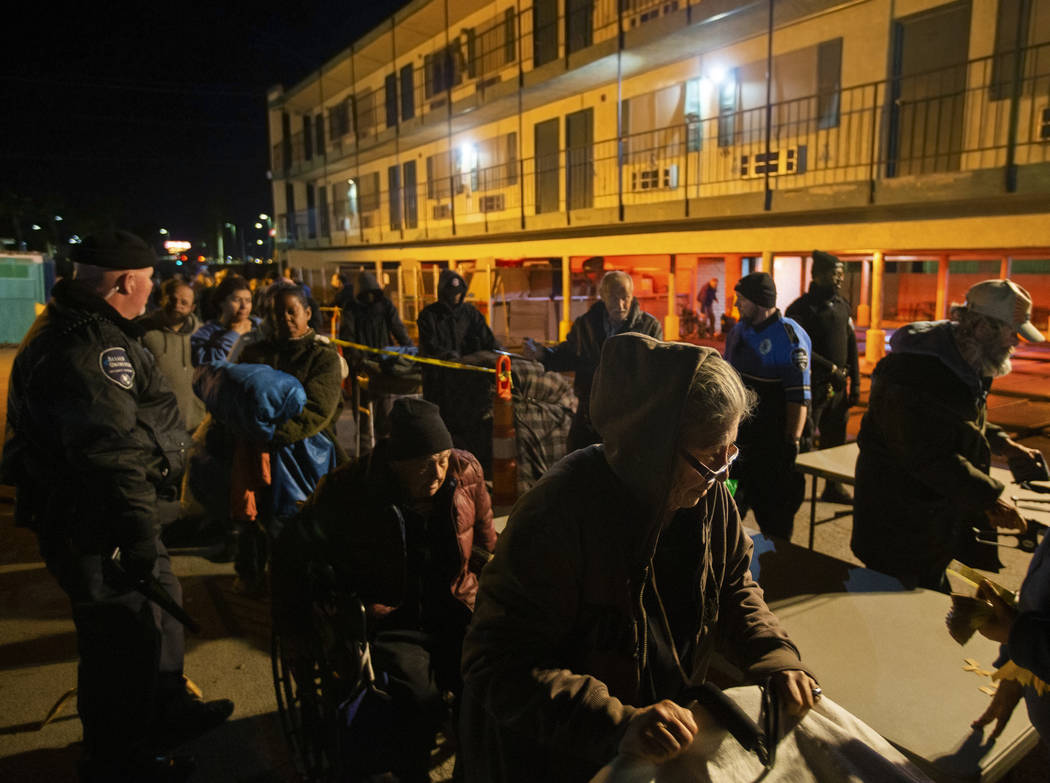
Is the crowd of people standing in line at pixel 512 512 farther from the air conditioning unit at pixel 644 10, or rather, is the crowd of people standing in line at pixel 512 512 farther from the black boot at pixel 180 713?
the air conditioning unit at pixel 644 10

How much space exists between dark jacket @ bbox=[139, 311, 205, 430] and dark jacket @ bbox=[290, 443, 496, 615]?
3.27m

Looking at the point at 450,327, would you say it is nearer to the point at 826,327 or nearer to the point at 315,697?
the point at 826,327

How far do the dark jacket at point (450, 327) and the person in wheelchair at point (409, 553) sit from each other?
365 cm

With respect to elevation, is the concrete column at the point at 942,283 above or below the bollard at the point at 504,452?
above

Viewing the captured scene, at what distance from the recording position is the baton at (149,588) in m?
2.71

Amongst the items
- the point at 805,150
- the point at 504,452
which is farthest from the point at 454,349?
the point at 805,150

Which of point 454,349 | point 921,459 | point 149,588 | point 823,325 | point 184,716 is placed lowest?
point 184,716

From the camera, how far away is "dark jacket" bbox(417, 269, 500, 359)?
21.3ft

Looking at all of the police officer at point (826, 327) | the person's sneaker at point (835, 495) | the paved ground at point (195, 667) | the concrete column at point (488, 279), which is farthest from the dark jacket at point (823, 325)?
the concrete column at point (488, 279)

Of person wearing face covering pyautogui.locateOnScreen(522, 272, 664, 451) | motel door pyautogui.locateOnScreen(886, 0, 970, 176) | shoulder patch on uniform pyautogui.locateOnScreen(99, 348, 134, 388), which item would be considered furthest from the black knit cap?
motel door pyautogui.locateOnScreen(886, 0, 970, 176)

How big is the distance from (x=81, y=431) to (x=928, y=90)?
491 inches

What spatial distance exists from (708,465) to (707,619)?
0.46m

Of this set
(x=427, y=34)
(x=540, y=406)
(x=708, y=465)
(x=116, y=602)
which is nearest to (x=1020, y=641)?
(x=708, y=465)

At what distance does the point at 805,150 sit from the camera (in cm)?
1243
